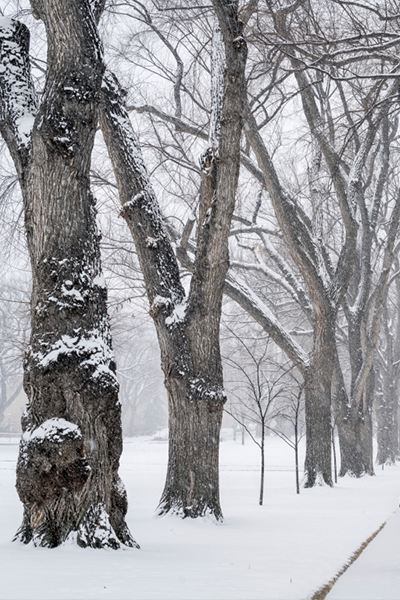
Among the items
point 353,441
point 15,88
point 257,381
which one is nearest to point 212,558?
point 15,88

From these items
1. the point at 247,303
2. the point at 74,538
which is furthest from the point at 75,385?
the point at 247,303

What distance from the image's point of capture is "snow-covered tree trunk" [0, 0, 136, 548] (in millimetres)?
3705

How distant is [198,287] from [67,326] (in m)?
2.34

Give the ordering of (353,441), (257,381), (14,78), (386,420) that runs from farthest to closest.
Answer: (386,420), (353,441), (257,381), (14,78)

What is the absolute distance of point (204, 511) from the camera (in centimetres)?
581

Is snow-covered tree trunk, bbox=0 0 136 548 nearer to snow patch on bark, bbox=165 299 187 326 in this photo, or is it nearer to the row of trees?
the row of trees

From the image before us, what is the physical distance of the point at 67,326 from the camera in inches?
155

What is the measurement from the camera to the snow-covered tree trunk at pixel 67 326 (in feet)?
12.2

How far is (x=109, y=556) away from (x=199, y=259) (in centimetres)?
333

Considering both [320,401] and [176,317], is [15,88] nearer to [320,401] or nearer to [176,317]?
[176,317]

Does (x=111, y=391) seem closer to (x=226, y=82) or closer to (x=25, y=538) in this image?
(x=25, y=538)

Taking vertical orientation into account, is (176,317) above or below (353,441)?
above

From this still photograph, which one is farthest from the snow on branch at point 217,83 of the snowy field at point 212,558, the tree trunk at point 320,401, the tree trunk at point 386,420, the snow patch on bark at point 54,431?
the tree trunk at point 386,420

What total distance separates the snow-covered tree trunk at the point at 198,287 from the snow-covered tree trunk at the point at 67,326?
63.0 inches
